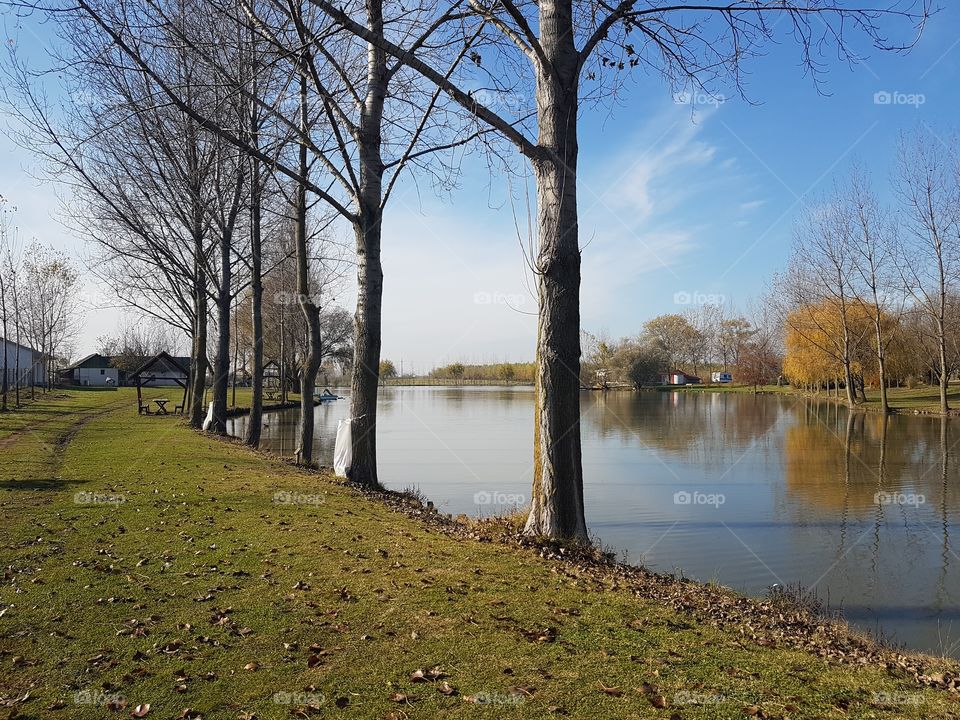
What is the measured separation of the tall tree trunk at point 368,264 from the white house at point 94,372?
67731 millimetres

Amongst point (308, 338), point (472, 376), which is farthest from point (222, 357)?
point (472, 376)

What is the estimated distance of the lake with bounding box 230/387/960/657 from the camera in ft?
25.4

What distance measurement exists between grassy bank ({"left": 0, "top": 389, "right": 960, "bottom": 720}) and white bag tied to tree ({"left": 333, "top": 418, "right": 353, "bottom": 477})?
3.57 m

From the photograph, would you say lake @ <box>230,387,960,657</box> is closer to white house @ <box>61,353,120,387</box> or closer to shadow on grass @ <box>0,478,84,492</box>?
shadow on grass @ <box>0,478,84,492</box>

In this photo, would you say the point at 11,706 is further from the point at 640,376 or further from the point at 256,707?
the point at 640,376

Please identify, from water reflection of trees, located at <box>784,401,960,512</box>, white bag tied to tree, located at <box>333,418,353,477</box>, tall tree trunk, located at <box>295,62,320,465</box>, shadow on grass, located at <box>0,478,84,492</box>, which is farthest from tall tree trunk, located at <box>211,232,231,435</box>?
water reflection of trees, located at <box>784,401,960,512</box>

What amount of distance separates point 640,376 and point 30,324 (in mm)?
68979

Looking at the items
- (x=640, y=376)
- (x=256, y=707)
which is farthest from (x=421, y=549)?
(x=640, y=376)

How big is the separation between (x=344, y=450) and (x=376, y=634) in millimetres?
7565

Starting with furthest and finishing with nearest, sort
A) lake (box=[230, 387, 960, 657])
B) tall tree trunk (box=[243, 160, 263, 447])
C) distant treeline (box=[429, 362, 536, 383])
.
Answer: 1. distant treeline (box=[429, 362, 536, 383])
2. tall tree trunk (box=[243, 160, 263, 447])
3. lake (box=[230, 387, 960, 657])

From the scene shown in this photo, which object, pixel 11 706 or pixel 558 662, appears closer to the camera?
pixel 11 706

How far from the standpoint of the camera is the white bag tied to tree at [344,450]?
1157 cm

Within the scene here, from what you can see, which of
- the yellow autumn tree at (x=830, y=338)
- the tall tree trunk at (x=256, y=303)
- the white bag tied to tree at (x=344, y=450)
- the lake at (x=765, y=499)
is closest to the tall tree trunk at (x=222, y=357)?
the tall tree trunk at (x=256, y=303)

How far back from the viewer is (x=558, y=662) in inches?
162
